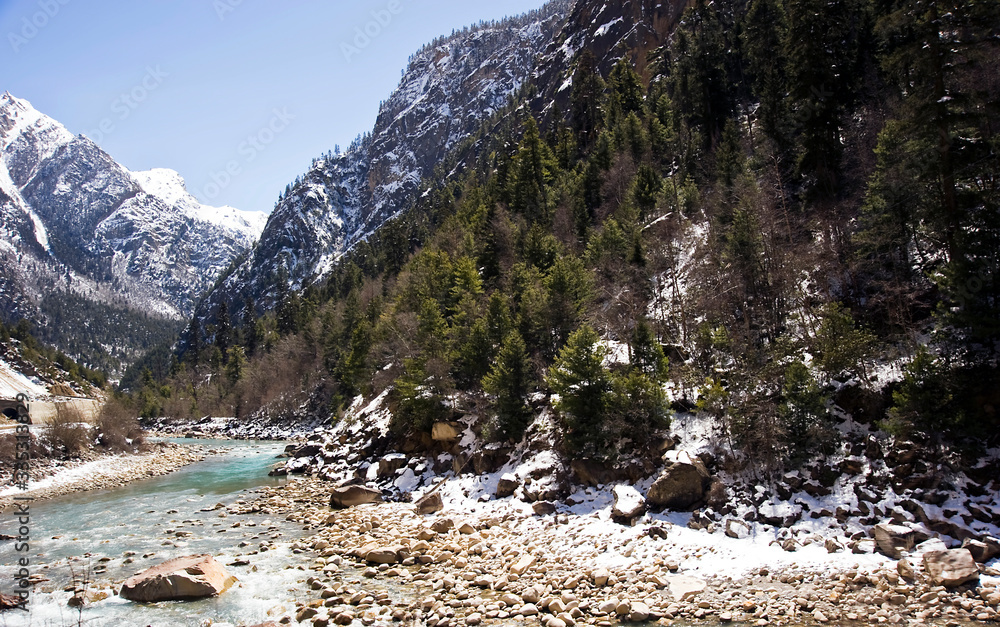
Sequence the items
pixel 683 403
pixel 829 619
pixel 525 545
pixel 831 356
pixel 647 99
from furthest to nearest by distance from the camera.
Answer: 1. pixel 647 99
2. pixel 683 403
3. pixel 831 356
4. pixel 525 545
5. pixel 829 619

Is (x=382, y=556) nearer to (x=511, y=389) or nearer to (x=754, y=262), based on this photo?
(x=511, y=389)

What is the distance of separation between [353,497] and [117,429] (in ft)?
118

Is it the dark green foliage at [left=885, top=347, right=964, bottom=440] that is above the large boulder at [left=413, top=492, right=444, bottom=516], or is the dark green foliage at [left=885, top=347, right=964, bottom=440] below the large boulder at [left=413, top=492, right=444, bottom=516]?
above

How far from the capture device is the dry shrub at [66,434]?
1553 inches

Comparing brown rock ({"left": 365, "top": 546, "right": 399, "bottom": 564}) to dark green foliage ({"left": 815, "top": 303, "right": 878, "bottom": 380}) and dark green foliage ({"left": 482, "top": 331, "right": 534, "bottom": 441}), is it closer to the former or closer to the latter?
dark green foliage ({"left": 482, "top": 331, "right": 534, "bottom": 441})

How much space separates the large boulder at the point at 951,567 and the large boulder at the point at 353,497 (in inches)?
805

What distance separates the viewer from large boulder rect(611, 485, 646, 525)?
→ 682 inches

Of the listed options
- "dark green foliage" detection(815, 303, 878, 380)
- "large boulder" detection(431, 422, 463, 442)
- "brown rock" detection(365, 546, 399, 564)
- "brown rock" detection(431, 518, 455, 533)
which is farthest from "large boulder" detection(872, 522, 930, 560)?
"large boulder" detection(431, 422, 463, 442)

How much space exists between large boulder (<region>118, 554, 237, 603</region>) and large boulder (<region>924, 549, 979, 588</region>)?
58.1 feet

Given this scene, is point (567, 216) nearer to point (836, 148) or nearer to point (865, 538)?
point (836, 148)

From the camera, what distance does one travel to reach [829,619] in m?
11.1

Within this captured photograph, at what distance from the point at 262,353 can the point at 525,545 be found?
10096cm

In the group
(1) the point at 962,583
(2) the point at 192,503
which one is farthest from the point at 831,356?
(2) the point at 192,503

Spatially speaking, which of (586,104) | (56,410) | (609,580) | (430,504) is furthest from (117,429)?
(586,104)
